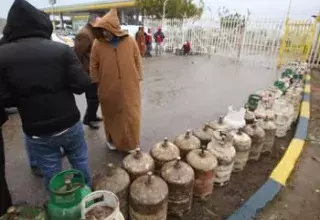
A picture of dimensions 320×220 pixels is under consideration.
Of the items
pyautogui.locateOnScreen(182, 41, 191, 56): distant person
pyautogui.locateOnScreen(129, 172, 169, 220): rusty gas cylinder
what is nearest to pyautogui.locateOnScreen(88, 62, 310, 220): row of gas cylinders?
pyautogui.locateOnScreen(129, 172, 169, 220): rusty gas cylinder

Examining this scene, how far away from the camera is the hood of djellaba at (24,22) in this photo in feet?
5.00

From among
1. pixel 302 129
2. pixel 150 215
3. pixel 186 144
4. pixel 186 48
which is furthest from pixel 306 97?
pixel 186 48

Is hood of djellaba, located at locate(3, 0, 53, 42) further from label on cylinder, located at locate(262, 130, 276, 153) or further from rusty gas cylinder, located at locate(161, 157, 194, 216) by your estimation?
label on cylinder, located at locate(262, 130, 276, 153)

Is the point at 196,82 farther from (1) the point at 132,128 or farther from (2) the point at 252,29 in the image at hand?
(2) the point at 252,29

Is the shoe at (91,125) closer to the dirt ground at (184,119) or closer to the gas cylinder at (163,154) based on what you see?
the dirt ground at (184,119)

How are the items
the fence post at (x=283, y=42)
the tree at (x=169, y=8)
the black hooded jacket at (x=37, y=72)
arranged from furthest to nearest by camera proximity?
the tree at (x=169, y=8)
the fence post at (x=283, y=42)
the black hooded jacket at (x=37, y=72)

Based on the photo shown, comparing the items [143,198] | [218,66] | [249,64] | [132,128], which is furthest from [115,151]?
[249,64]

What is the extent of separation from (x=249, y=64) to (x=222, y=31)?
105 inches

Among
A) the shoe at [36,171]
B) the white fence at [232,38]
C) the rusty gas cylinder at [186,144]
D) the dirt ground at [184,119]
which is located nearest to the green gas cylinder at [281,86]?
the dirt ground at [184,119]

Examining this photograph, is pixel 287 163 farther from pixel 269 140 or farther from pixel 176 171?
pixel 176 171

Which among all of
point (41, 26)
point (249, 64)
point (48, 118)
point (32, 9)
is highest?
point (32, 9)

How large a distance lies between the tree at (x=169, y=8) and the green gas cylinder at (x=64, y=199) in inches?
817

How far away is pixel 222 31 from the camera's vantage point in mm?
12828

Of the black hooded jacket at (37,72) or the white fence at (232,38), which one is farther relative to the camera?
the white fence at (232,38)
